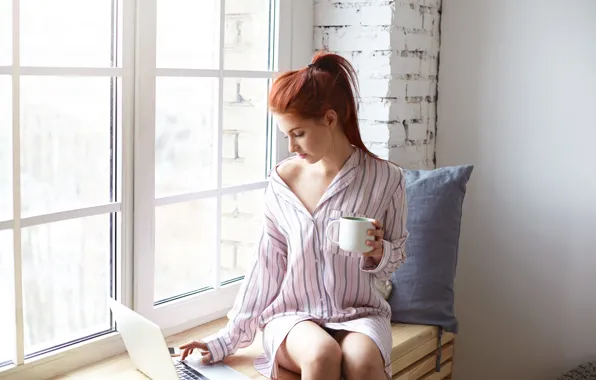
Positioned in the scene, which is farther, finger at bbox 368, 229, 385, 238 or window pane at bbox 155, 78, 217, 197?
window pane at bbox 155, 78, 217, 197

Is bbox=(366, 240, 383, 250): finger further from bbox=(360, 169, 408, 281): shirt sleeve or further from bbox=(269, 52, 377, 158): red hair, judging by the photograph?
bbox=(269, 52, 377, 158): red hair

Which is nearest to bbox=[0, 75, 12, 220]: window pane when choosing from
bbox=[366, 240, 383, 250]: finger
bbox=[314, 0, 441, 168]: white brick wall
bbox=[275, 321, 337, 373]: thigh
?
bbox=[275, 321, 337, 373]: thigh

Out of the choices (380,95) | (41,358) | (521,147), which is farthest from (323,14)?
(41,358)

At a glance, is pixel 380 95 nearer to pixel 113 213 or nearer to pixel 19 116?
pixel 113 213

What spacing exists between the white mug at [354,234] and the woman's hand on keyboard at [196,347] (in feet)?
1.61

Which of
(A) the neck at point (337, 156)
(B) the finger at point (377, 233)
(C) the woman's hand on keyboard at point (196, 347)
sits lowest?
(C) the woman's hand on keyboard at point (196, 347)

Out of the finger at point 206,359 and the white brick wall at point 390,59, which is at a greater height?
the white brick wall at point 390,59

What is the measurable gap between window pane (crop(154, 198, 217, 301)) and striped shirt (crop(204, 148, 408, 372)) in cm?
35

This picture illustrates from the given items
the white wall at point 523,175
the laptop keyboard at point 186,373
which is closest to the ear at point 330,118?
the laptop keyboard at point 186,373

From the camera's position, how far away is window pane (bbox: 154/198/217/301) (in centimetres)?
235

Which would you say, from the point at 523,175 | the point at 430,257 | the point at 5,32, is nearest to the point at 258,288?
the point at 430,257

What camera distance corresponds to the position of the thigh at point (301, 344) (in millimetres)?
1876

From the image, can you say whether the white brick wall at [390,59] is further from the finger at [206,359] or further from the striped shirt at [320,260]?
the finger at [206,359]

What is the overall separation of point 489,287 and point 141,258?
138 centimetres
